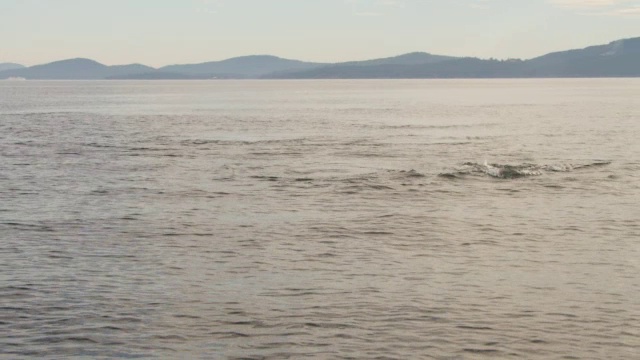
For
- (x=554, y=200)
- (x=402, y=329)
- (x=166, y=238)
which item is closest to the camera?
(x=402, y=329)

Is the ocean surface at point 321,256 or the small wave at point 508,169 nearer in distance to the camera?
the ocean surface at point 321,256

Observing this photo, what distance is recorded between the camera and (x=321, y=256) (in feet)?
84.3

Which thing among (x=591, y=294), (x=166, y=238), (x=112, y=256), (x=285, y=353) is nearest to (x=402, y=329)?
(x=285, y=353)

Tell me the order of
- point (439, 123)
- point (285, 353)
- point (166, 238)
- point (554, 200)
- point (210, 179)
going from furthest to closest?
point (439, 123) → point (210, 179) → point (554, 200) → point (166, 238) → point (285, 353)

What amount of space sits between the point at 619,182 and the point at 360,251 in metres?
19.2

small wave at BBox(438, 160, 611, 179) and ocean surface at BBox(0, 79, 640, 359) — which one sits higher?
ocean surface at BBox(0, 79, 640, 359)

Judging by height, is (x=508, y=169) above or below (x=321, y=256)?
below

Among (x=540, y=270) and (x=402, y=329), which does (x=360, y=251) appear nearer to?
(x=540, y=270)

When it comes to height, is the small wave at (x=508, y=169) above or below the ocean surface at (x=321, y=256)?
below

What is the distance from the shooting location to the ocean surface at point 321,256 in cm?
1823

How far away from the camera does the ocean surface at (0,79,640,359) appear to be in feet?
59.8

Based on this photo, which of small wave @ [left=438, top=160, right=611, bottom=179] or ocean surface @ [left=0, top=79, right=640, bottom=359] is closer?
ocean surface @ [left=0, top=79, right=640, bottom=359]

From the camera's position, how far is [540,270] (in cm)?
2395

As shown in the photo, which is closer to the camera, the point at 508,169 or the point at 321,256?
the point at 321,256
